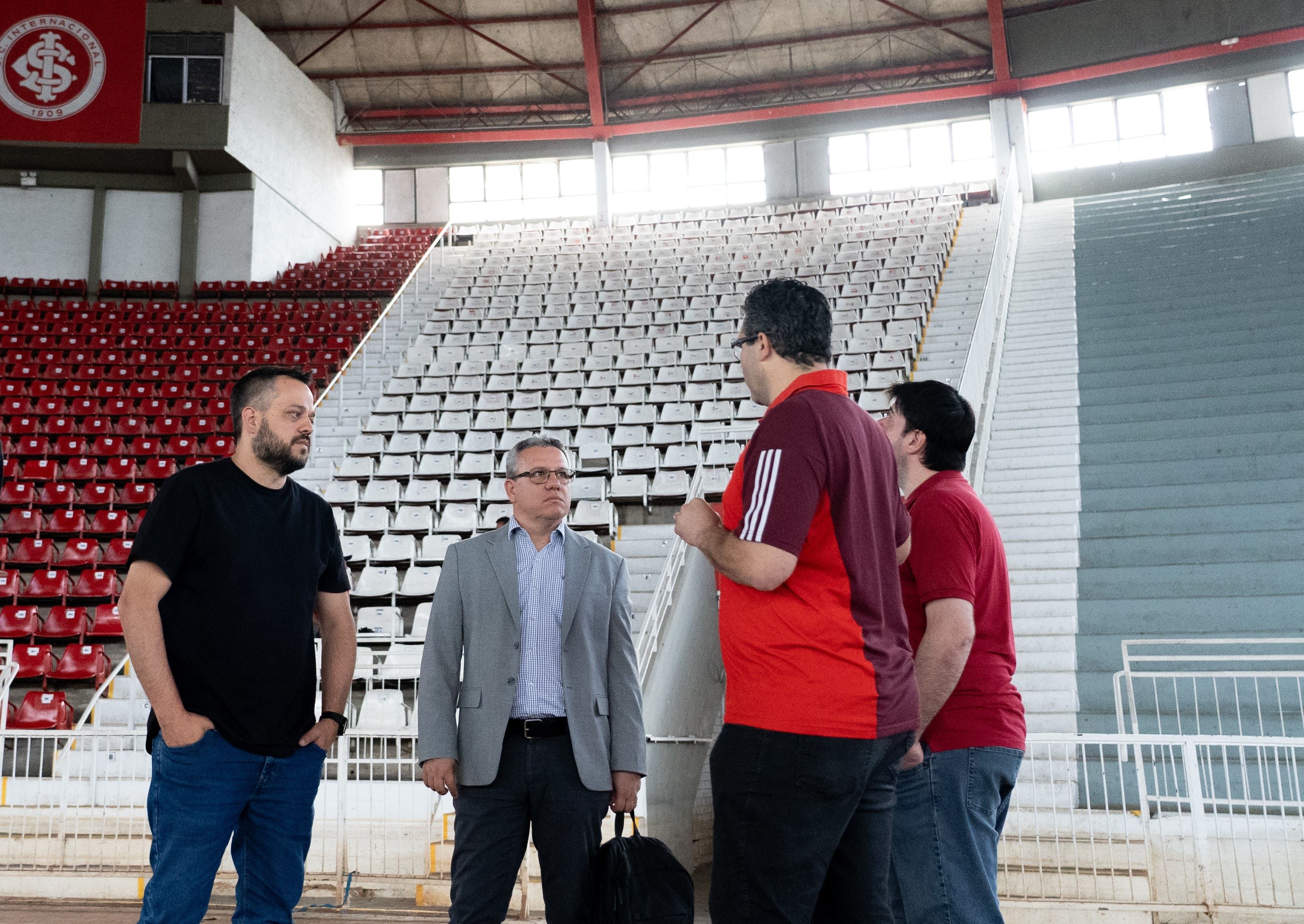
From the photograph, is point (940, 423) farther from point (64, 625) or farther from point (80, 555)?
point (80, 555)

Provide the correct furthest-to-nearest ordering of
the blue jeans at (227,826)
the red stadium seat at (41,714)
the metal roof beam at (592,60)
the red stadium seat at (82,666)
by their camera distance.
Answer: the metal roof beam at (592,60) < the red stadium seat at (82,666) < the red stadium seat at (41,714) < the blue jeans at (227,826)

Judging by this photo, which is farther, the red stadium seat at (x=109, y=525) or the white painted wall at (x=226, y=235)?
the white painted wall at (x=226, y=235)

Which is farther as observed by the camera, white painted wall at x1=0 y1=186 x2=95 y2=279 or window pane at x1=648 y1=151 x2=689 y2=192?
window pane at x1=648 y1=151 x2=689 y2=192

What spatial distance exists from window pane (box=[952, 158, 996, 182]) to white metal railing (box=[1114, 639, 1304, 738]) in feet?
53.7

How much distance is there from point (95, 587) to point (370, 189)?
1552cm

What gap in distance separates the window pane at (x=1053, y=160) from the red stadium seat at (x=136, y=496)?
16.6 meters

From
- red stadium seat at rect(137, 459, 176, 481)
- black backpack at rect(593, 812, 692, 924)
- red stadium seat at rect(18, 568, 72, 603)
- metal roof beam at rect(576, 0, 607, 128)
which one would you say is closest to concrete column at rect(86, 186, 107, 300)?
red stadium seat at rect(137, 459, 176, 481)

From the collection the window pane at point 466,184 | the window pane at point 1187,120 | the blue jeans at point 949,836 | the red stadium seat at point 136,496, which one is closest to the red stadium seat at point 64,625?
the red stadium seat at point 136,496

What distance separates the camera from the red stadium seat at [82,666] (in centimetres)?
747

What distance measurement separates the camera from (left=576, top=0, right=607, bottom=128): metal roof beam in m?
18.8

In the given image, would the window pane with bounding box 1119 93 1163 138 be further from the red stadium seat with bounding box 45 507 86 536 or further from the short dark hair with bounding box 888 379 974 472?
the short dark hair with bounding box 888 379 974 472

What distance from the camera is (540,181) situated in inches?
894

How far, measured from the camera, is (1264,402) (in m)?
7.86

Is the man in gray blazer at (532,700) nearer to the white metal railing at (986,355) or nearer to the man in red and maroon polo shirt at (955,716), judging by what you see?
the man in red and maroon polo shirt at (955,716)
